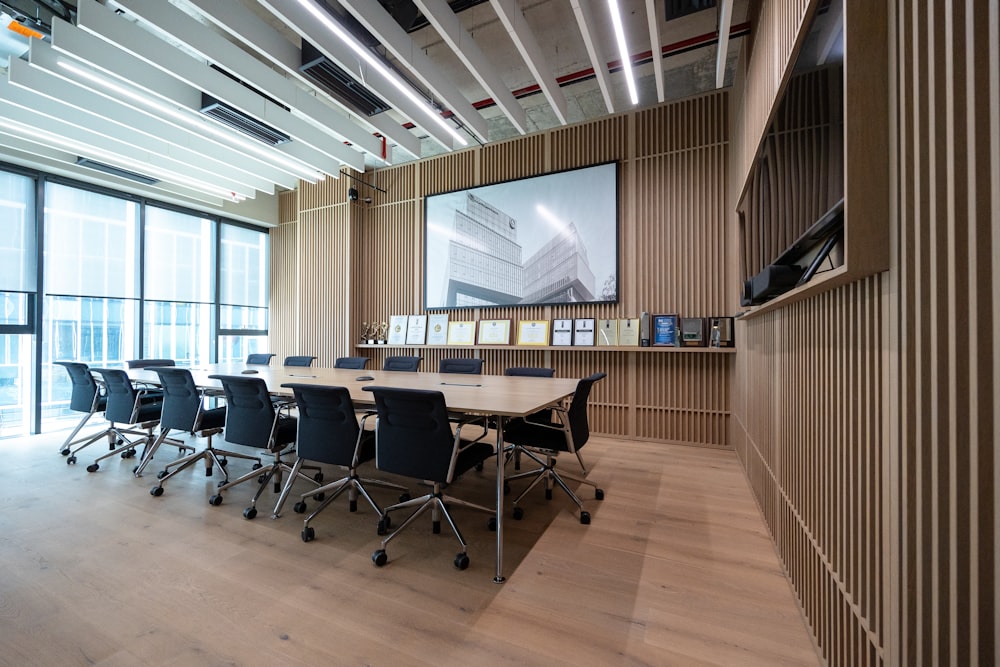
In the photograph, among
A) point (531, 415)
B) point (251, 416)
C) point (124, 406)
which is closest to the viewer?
point (251, 416)

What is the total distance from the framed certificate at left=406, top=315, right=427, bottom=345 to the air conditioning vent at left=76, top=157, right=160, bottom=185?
4.48 meters

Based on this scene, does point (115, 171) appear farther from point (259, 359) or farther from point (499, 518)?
point (499, 518)

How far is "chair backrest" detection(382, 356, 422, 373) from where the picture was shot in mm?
5398

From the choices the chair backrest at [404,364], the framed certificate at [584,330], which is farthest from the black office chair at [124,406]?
the framed certificate at [584,330]

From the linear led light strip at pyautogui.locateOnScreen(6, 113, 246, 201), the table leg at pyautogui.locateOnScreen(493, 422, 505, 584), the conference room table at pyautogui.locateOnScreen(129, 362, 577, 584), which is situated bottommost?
the table leg at pyautogui.locateOnScreen(493, 422, 505, 584)

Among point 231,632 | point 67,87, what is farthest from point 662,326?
point 67,87

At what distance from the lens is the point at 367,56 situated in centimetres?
353

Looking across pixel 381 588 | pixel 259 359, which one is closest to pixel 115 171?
pixel 259 359

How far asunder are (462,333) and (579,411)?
354cm

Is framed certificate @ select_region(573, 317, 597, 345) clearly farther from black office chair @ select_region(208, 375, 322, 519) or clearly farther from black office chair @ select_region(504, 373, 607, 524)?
black office chair @ select_region(208, 375, 322, 519)

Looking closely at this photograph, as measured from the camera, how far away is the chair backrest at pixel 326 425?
8.96ft

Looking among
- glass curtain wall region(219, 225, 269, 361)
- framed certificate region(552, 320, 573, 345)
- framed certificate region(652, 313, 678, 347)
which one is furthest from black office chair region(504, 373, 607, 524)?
glass curtain wall region(219, 225, 269, 361)

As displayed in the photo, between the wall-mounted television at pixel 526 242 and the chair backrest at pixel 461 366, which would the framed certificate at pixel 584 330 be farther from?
the chair backrest at pixel 461 366

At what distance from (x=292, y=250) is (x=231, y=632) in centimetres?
798
